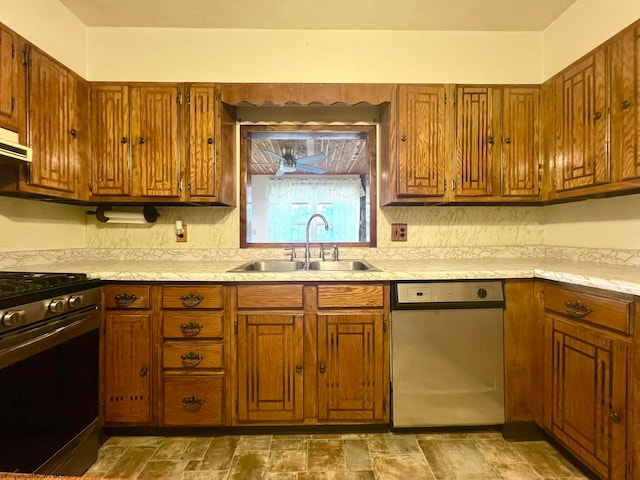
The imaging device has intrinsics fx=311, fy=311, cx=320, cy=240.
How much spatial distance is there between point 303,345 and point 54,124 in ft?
5.93

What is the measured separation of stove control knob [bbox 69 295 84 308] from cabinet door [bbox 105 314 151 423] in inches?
10.3

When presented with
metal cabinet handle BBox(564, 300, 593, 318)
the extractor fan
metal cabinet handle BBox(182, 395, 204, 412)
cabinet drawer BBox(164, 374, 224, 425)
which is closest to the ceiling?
the extractor fan

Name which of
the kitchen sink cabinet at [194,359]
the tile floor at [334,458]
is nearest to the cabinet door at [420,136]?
the kitchen sink cabinet at [194,359]

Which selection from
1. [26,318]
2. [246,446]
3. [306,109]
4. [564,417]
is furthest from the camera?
[306,109]

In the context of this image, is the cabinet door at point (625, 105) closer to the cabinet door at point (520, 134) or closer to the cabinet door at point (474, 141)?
the cabinet door at point (520, 134)

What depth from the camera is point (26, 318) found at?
1.12 m

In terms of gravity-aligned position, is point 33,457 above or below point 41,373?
below

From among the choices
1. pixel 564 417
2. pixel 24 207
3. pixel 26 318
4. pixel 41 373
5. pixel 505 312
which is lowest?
pixel 564 417

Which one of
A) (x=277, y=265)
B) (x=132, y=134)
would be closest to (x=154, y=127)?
(x=132, y=134)

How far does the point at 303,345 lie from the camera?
5.46ft

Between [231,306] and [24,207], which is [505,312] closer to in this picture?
[231,306]

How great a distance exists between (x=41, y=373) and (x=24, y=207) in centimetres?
113

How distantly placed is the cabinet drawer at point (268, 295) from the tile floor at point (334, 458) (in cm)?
73

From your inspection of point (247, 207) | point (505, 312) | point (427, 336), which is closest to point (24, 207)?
point (247, 207)
